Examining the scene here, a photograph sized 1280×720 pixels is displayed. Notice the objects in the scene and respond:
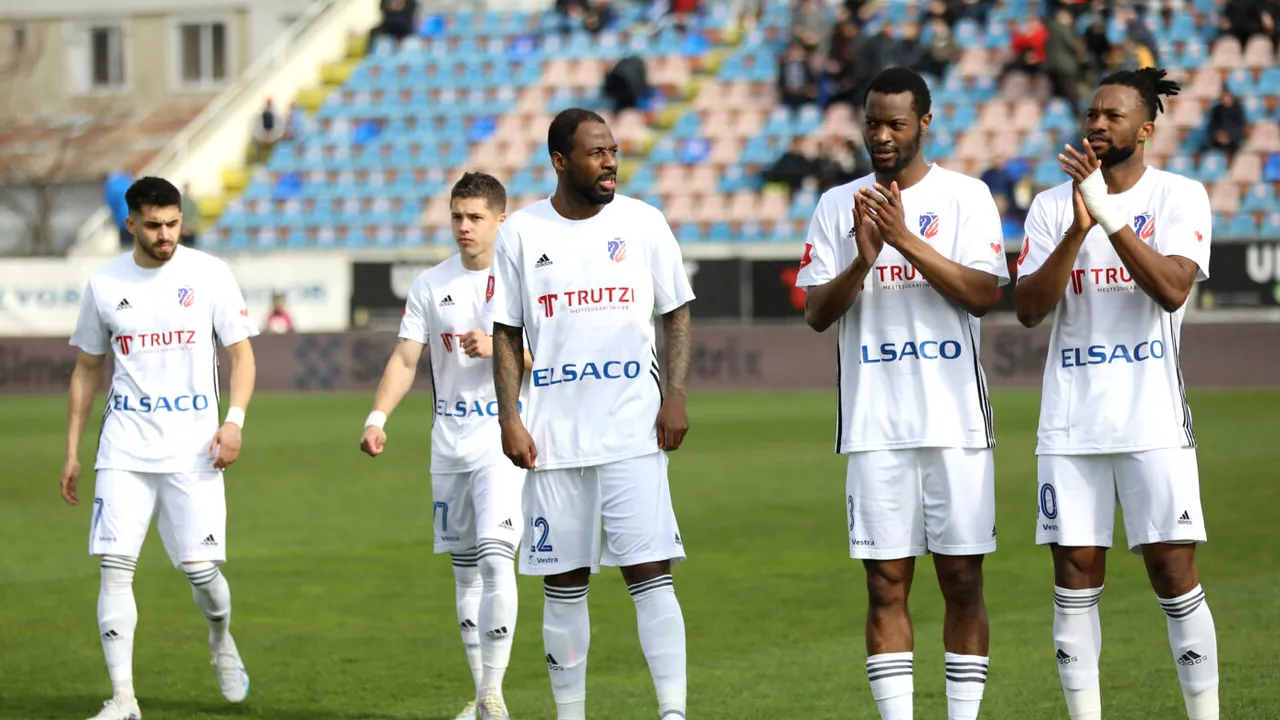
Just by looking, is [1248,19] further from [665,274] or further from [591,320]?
[591,320]

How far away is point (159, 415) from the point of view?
7633 mm

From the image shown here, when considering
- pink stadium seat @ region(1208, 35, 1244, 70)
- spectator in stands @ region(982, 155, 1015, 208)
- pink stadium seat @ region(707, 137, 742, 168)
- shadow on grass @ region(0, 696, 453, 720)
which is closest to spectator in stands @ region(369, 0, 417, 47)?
pink stadium seat @ region(707, 137, 742, 168)

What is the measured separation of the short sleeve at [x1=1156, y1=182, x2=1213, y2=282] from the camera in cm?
591

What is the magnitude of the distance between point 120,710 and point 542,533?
2.31 meters

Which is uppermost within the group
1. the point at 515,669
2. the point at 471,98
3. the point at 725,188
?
the point at 471,98

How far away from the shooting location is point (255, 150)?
3450 centimetres

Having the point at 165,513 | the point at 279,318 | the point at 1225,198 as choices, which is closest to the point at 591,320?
the point at 165,513

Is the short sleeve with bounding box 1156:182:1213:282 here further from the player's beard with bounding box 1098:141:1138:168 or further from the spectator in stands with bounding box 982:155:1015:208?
the spectator in stands with bounding box 982:155:1015:208

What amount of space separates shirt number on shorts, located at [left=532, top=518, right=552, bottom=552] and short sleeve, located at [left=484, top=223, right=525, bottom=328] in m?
0.69

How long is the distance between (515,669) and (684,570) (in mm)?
2813

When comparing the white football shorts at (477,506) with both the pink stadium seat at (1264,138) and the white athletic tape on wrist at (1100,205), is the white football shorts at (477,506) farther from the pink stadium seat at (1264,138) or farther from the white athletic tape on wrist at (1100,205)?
the pink stadium seat at (1264,138)

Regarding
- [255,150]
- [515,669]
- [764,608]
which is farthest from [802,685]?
[255,150]

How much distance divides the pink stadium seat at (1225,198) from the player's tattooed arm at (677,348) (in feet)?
72.8

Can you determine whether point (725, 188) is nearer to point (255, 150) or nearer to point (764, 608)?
point (255, 150)
